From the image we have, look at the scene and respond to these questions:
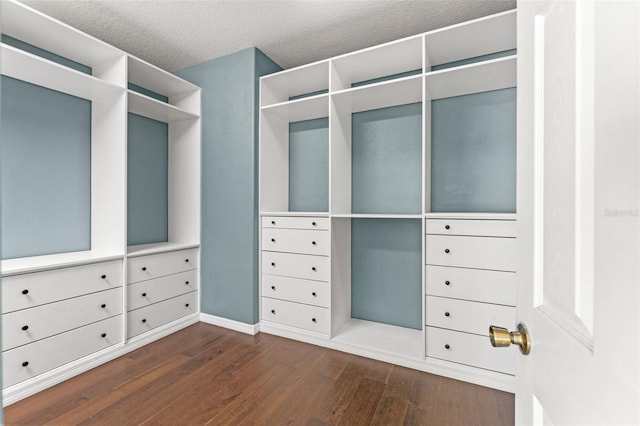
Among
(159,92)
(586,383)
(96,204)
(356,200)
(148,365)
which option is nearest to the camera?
(586,383)

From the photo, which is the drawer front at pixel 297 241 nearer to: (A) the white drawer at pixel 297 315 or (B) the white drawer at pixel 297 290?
(B) the white drawer at pixel 297 290

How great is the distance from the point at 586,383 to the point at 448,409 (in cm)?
167

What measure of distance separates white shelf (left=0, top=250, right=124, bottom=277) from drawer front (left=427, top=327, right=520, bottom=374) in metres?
2.42

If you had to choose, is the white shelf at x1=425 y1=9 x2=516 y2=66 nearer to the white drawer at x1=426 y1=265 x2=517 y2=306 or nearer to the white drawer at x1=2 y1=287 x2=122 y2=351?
the white drawer at x1=426 y1=265 x2=517 y2=306

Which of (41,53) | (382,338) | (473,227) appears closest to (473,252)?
(473,227)

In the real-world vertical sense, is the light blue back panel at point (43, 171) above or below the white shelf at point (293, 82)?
below

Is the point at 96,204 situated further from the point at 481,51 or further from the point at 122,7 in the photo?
the point at 481,51

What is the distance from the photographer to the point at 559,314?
0.49m

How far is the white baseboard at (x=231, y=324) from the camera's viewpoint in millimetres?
2742

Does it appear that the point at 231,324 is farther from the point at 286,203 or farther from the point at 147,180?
the point at 147,180

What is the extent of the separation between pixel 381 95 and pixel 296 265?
1.58m

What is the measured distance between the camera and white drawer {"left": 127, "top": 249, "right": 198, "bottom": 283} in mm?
2461

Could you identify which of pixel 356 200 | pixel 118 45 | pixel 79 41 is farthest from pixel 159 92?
pixel 356 200

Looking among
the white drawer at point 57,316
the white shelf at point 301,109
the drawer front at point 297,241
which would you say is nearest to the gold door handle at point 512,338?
the drawer front at point 297,241
